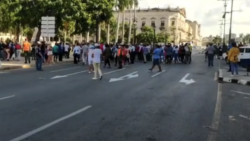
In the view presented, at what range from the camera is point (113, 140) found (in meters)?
6.33

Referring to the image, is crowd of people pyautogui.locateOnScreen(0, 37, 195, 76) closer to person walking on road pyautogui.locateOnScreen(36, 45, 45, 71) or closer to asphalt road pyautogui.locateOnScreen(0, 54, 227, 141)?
person walking on road pyautogui.locateOnScreen(36, 45, 45, 71)

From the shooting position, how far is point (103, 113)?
874 cm

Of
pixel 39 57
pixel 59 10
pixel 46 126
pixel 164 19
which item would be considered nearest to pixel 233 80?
pixel 39 57

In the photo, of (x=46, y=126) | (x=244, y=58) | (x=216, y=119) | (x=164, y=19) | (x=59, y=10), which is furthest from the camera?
(x=164, y=19)

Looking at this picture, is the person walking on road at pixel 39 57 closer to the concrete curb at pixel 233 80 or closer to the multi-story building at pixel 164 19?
the concrete curb at pixel 233 80

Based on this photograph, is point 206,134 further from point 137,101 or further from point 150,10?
point 150,10

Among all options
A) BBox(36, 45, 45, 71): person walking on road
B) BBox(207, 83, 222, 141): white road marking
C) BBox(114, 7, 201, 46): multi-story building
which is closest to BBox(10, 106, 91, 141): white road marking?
BBox(207, 83, 222, 141): white road marking

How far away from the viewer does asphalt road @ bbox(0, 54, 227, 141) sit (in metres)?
6.71

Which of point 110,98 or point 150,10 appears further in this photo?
point 150,10

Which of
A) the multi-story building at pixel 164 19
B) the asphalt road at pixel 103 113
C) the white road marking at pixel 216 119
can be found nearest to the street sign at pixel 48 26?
the asphalt road at pixel 103 113

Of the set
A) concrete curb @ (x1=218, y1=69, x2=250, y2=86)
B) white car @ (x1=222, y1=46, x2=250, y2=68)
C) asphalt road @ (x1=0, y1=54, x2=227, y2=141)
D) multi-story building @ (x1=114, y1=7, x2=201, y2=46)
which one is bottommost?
concrete curb @ (x1=218, y1=69, x2=250, y2=86)

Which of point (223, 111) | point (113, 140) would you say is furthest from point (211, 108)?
point (113, 140)

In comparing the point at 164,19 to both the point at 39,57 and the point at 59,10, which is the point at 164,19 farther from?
the point at 39,57

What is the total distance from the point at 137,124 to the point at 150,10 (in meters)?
145
